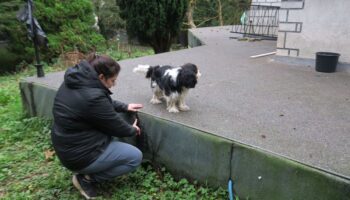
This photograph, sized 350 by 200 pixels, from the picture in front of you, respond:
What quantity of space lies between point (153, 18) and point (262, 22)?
10.2 feet

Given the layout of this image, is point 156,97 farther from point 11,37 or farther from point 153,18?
point 11,37

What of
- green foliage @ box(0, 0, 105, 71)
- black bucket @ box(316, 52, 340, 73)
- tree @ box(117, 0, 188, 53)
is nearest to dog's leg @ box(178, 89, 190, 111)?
black bucket @ box(316, 52, 340, 73)

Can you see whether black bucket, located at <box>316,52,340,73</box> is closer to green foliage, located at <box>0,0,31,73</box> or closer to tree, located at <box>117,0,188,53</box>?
tree, located at <box>117,0,188,53</box>

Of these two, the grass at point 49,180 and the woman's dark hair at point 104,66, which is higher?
the woman's dark hair at point 104,66

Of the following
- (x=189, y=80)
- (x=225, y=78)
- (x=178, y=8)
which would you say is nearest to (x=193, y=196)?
(x=189, y=80)

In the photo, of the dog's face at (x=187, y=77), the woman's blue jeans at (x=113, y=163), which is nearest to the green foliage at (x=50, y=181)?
the woman's blue jeans at (x=113, y=163)

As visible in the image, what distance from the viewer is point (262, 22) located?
9.48m

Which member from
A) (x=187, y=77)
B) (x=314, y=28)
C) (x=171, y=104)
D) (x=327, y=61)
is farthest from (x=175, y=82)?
(x=314, y=28)

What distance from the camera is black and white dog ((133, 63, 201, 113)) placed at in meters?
3.19

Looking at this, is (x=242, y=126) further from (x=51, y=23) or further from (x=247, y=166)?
(x=51, y=23)

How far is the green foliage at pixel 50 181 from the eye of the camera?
3.01m

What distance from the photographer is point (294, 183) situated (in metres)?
2.35

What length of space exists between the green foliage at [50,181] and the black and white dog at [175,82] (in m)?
0.69

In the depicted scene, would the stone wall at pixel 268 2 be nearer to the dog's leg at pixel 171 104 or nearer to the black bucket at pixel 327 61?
the black bucket at pixel 327 61
